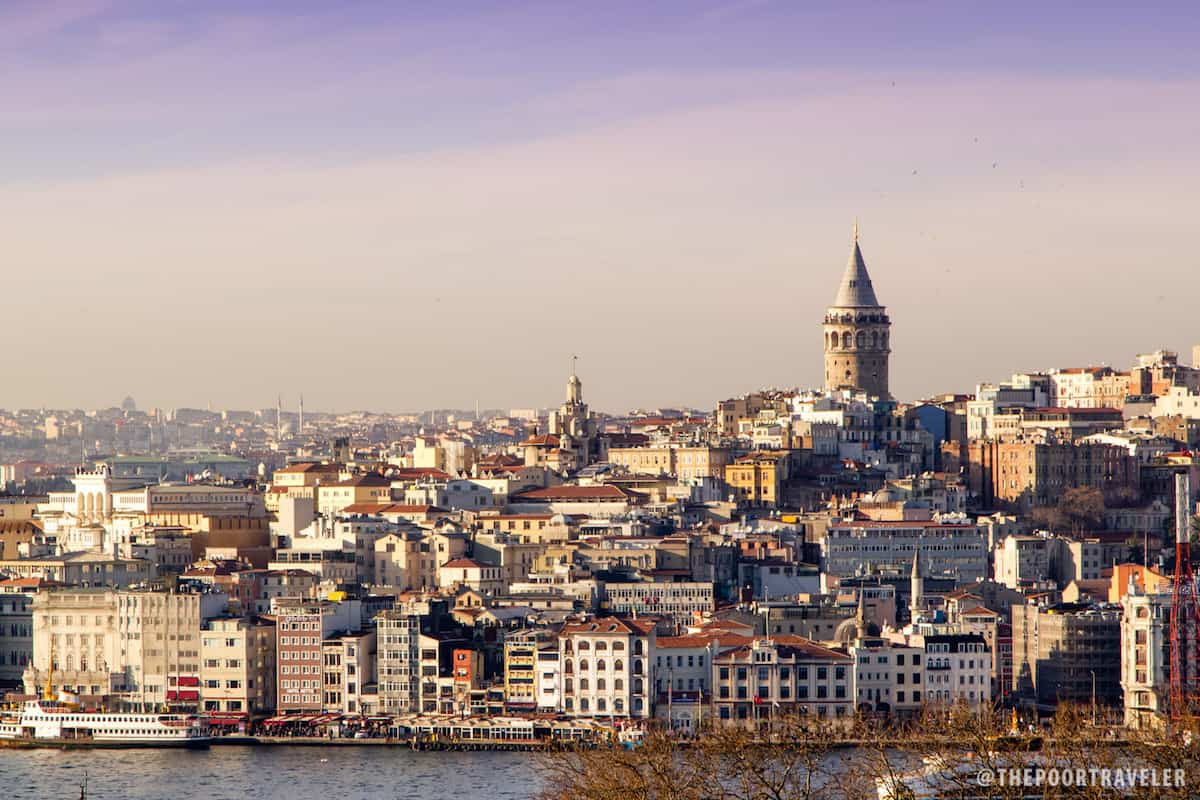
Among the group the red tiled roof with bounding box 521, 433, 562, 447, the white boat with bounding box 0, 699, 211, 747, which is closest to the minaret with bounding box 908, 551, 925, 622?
the white boat with bounding box 0, 699, 211, 747

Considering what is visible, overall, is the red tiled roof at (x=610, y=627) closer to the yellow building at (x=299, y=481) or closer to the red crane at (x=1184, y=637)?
the red crane at (x=1184, y=637)

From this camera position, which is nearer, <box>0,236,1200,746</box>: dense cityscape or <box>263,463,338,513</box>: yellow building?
<box>0,236,1200,746</box>: dense cityscape

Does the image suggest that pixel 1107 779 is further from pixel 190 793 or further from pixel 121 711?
pixel 121 711

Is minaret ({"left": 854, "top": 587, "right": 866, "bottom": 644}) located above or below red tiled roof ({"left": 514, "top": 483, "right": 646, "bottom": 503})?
below

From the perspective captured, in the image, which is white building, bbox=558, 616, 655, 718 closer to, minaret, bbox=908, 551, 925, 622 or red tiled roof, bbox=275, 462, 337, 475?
minaret, bbox=908, 551, 925, 622

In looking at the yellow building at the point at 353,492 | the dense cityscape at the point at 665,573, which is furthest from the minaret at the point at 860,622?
the yellow building at the point at 353,492

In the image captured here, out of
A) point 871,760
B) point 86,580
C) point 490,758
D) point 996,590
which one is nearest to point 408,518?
point 86,580
